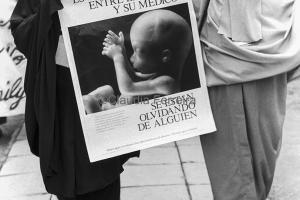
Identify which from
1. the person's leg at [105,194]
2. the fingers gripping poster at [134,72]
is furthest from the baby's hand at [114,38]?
the person's leg at [105,194]

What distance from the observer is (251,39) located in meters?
2.55

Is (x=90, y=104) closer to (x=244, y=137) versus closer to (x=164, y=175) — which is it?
(x=244, y=137)

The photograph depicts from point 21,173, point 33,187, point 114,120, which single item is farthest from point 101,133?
point 21,173

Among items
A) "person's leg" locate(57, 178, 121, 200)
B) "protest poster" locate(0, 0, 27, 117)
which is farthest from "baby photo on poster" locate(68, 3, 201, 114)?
"protest poster" locate(0, 0, 27, 117)

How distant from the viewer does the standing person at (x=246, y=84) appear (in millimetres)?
2557

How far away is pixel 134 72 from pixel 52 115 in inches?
17.4

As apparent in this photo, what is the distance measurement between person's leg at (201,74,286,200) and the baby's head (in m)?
0.26

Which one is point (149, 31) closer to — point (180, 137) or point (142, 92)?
point (142, 92)

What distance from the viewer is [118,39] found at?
8.48ft

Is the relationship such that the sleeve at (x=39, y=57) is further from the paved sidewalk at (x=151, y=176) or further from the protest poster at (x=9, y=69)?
the protest poster at (x=9, y=69)

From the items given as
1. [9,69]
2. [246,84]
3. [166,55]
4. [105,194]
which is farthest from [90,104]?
[9,69]

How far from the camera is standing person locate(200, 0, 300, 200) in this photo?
8.39 feet

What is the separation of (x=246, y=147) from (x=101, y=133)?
2.33 ft

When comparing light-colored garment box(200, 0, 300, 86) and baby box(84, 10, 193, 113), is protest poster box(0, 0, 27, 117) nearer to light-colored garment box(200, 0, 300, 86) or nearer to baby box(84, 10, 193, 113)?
baby box(84, 10, 193, 113)
